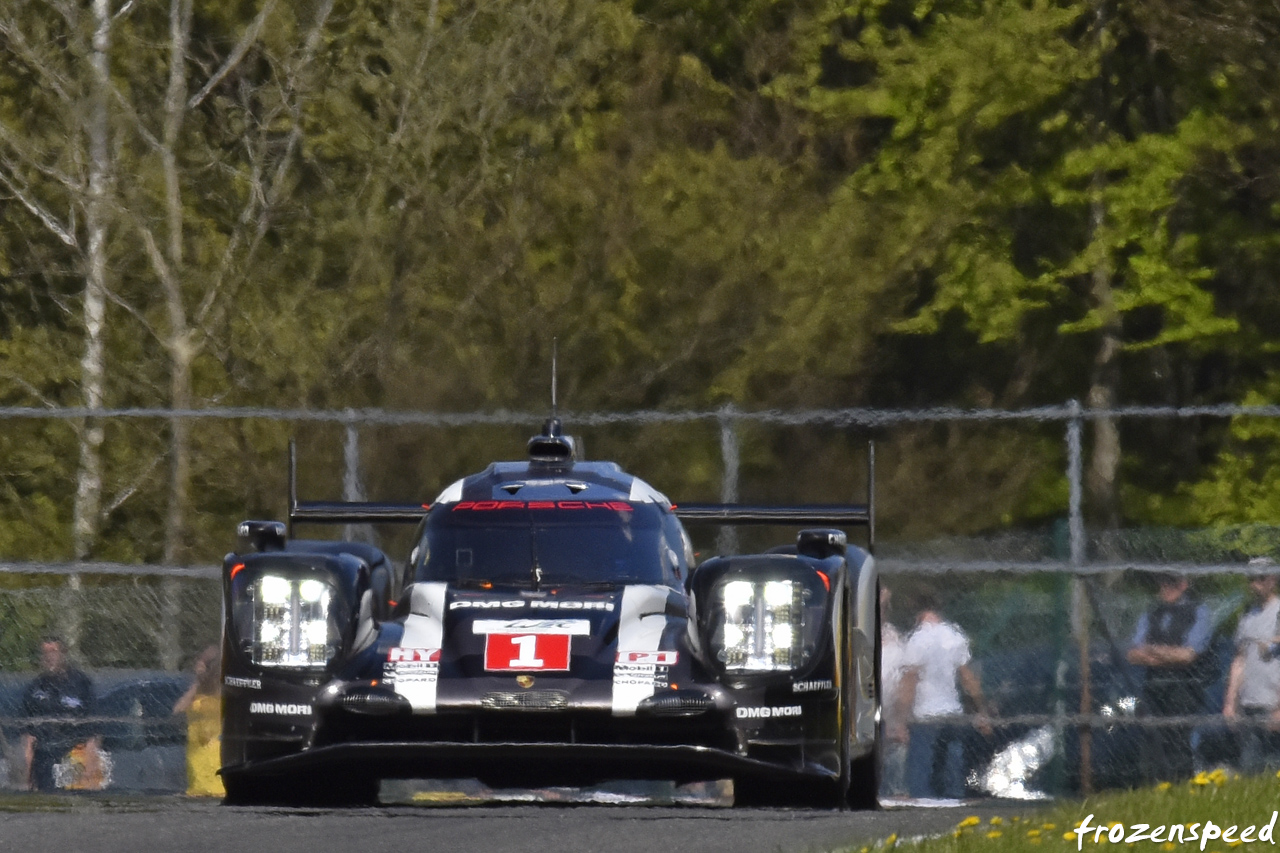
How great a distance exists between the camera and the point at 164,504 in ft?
72.1

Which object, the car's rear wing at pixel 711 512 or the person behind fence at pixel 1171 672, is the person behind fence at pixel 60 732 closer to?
the car's rear wing at pixel 711 512

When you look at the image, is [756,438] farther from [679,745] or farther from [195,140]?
[679,745]

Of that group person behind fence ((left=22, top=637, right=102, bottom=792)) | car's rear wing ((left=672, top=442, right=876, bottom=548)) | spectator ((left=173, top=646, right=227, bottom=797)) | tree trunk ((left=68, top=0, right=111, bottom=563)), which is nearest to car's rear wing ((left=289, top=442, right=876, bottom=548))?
car's rear wing ((left=672, top=442, right=876, bottom=548))

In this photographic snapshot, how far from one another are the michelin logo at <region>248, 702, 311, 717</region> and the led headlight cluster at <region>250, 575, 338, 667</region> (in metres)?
0.15

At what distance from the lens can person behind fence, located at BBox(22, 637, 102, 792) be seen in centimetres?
1262

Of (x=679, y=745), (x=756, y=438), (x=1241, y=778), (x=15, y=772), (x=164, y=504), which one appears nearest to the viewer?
(x=679, y=745)

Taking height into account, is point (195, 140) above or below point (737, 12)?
below

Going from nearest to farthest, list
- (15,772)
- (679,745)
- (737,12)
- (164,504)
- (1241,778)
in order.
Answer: (679,745) < (1241,778) < (15,772) < (164,504) < (737,12)

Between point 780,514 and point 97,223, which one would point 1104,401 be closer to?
point 97,223

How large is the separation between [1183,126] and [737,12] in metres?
4.83

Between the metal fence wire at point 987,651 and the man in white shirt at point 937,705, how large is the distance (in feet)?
0.07

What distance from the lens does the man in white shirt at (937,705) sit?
41.2 ft

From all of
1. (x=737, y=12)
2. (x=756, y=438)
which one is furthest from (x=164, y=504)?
(x=737, y=12)

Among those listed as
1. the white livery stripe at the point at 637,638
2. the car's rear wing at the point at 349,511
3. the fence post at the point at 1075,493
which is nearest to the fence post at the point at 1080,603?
the fence post at the point at 1075,493
